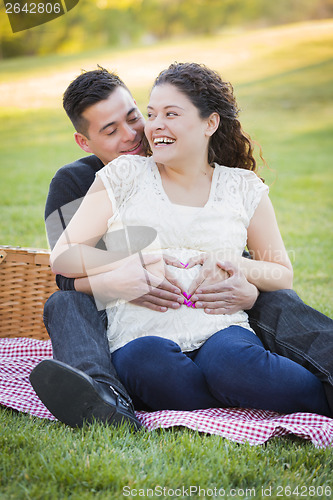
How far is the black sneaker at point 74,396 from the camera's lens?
A: 177 centimetres

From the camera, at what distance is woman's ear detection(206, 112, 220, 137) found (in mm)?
2398

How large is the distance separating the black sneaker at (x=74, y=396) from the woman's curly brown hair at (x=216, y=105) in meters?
1.12

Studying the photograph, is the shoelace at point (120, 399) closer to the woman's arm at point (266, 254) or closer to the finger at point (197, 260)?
the finger at point (197, 260)

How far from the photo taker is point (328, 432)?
1.92 m

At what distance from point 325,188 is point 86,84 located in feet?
19.0

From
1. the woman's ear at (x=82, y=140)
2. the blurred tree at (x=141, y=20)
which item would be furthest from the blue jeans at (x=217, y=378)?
the blurred tree at (x=141, y=20)

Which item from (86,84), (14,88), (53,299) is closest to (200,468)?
(53,299)

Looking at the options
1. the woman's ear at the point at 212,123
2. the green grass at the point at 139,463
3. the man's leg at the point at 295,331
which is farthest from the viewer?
the woman's ear at the point at 212,123

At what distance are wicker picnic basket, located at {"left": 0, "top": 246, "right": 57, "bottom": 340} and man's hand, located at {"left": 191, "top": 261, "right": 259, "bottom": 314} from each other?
936 mm

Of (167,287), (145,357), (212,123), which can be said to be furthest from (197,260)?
(212,123)

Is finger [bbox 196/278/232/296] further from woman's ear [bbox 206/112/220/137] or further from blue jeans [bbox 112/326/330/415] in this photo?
woman's ear [bbox 206/112/220/137]

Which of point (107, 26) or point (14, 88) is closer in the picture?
point (14, 88)

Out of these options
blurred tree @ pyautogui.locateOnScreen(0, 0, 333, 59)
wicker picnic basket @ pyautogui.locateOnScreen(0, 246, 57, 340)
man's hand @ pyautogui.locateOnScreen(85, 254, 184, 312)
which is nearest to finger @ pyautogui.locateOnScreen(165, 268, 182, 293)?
man's hand @ pyautogui.locateOnScreen(85, 254, 184, 312)

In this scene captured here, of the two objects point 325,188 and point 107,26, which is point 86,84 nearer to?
point 325,188
